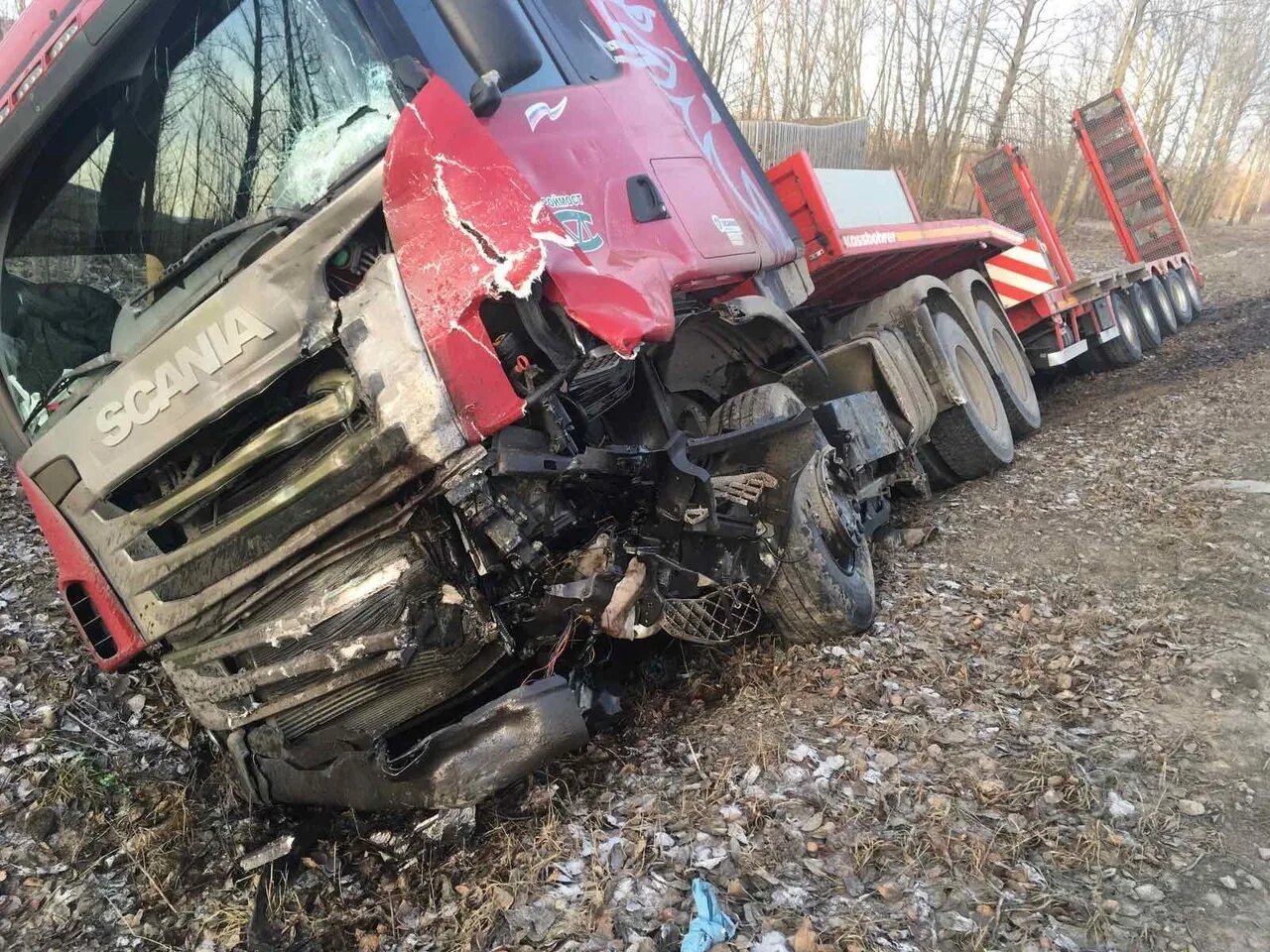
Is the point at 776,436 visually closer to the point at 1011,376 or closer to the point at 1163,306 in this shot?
the point at 1011,376

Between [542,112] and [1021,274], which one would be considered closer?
[542,112]

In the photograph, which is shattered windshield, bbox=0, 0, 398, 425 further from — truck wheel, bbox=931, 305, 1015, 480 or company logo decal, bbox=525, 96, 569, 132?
truck wheel, bbox=931, 305, 1015, 480

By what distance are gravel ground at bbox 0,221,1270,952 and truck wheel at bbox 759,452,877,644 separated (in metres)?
0.13

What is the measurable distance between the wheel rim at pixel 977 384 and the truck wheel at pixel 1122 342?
4.04 meters

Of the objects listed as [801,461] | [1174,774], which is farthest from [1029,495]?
[1174,774]

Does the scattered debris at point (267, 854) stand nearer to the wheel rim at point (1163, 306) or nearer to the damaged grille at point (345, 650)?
the damaged grille at point (345, 650)

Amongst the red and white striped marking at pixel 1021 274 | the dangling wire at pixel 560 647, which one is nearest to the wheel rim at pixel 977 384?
the red and white striped marking at pixel 1021 274

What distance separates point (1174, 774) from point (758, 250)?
7.76 feet

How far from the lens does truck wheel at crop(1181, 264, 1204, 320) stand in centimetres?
1137

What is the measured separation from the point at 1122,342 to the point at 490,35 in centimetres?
880

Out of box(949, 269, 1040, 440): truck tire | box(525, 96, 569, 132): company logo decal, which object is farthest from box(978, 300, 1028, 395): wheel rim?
box(525, 96, 569, 132): company logo decal

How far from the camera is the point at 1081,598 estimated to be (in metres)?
3.65

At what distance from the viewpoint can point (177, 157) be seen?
8.77 ft

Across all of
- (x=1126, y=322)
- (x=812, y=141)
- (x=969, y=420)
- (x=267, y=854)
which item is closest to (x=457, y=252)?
(x=267, y=854)
